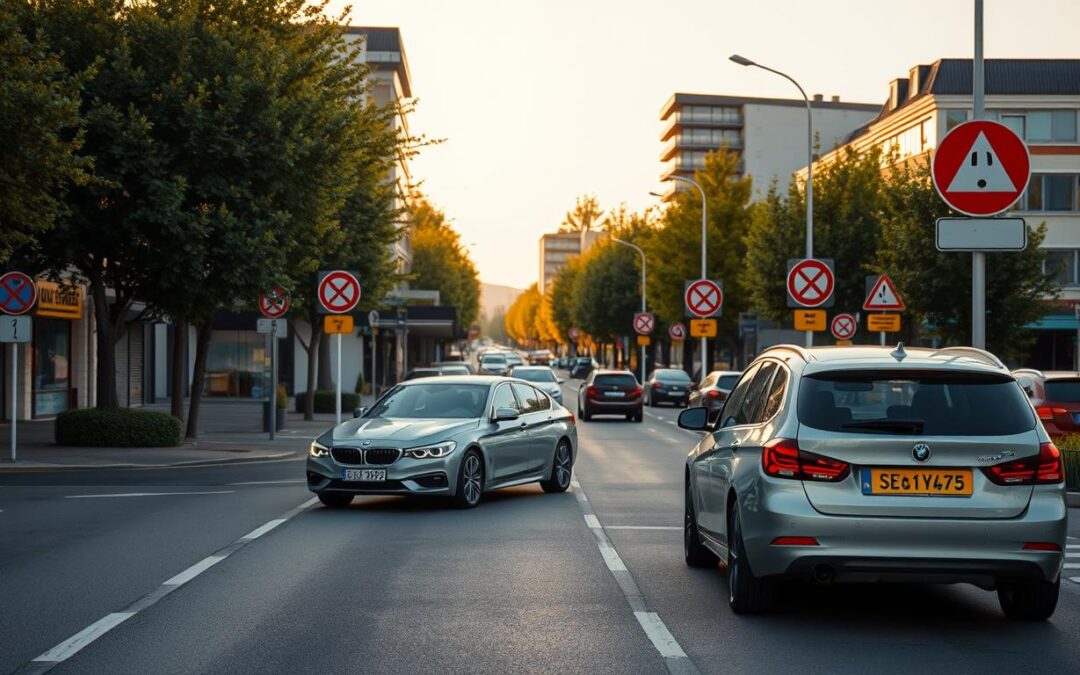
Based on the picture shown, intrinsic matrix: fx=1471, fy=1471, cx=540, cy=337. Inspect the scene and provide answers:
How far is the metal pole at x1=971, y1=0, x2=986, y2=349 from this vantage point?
13.2m

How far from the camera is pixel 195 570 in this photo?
10.4 m

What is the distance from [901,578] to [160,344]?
5066 cm

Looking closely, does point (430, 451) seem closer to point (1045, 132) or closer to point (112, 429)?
point (112, 429)

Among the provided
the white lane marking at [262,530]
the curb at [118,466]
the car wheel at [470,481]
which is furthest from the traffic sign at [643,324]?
the white lane marking at [262,530]

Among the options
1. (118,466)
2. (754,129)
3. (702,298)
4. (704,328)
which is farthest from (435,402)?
(754,129)

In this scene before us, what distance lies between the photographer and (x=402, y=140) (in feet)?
109

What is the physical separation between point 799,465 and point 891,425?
1.78 feet

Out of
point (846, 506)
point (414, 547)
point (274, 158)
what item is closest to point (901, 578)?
point (846, 506)

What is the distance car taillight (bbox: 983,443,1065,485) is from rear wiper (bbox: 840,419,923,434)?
1.39 ft

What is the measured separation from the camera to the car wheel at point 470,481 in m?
15.2

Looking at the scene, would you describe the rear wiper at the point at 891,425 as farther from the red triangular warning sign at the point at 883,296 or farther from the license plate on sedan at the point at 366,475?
the red triangular warning sign at the point at 883,296

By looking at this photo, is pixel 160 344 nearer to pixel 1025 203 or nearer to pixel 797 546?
pixel 1025 203

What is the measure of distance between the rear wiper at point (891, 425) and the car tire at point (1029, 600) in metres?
1.13

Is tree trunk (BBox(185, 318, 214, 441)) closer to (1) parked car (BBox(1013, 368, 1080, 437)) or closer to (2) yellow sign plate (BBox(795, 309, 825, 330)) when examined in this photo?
(2) yellow sign plate (BBox(795, 309, 825, 330))
